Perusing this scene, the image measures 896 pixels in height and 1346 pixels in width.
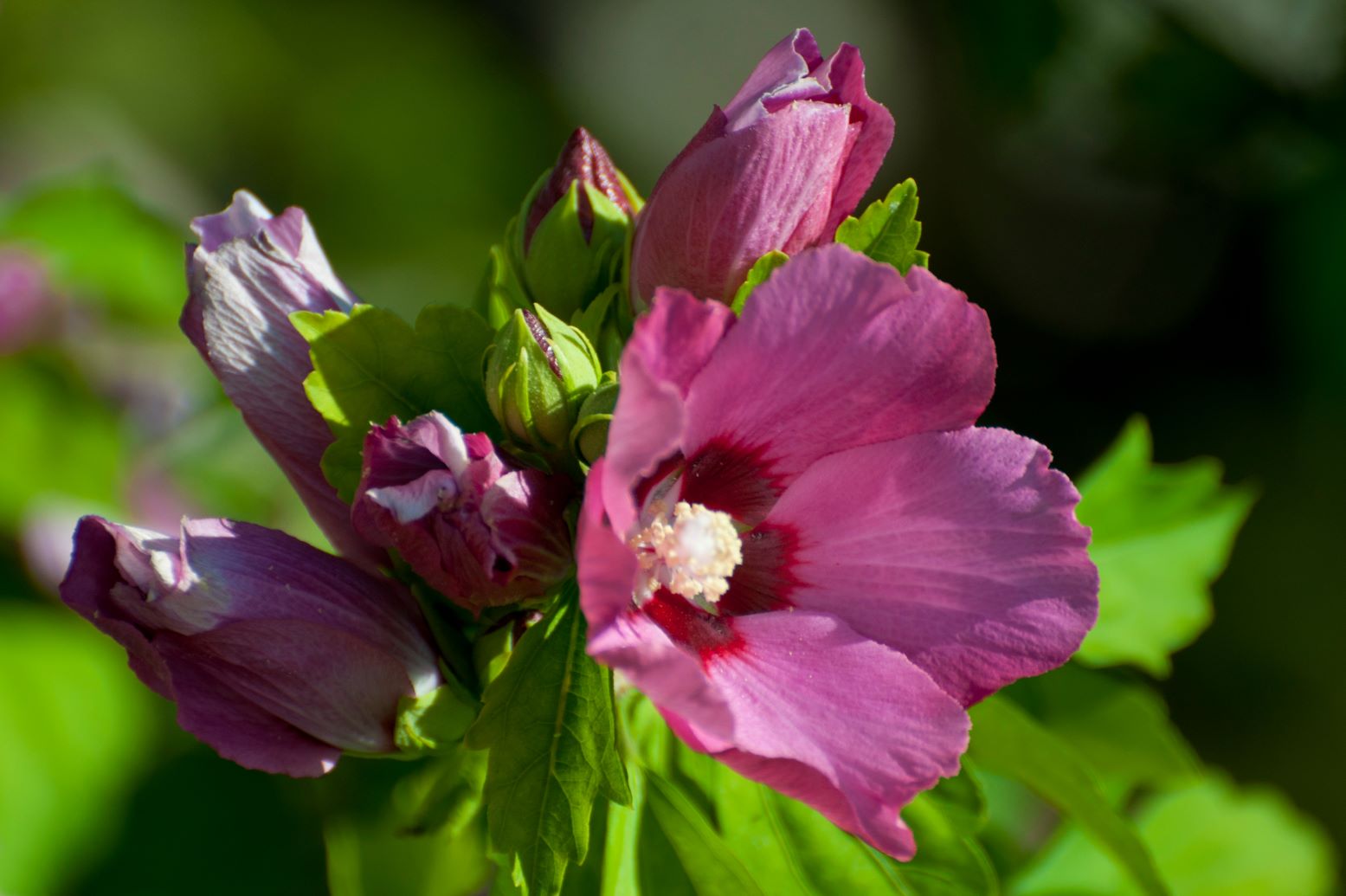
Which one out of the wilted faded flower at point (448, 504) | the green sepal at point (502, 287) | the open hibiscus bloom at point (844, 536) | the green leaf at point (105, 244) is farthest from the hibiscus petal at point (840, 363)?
the green leaf at point (105, 244)

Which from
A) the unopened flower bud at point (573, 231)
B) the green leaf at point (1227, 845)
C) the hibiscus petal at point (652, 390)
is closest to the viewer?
the hibiscus petal at point (652, 390)

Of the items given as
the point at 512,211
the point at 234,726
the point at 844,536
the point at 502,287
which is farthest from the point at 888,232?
the point at 512,211

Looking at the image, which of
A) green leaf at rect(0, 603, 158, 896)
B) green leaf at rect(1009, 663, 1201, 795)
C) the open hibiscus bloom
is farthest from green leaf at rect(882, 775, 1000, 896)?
green leaf at rect(0, 603, 158, 896)

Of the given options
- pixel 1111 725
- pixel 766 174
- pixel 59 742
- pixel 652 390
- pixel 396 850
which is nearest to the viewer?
pixel 652 390

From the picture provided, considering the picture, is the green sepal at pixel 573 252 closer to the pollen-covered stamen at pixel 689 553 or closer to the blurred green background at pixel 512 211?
the pollen-covered stamen at pixel 689 553

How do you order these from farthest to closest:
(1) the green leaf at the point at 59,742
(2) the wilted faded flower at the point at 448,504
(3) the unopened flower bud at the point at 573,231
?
(1) the green leaf at the point at 59,742 → (3) the unopened flower bud at the point at 573,231 → (2) the wilted faded flower at the point at 448,504

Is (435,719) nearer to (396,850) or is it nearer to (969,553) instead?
(396,850)

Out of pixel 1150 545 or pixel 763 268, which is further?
pixel 1150 545
